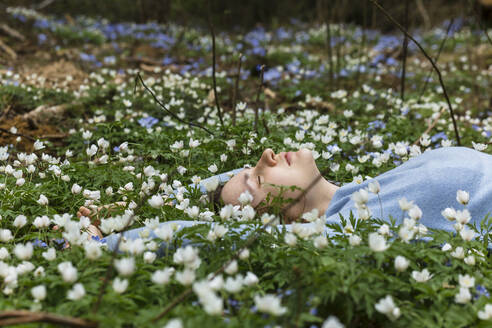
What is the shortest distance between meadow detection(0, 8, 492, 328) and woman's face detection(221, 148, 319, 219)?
0.18 m

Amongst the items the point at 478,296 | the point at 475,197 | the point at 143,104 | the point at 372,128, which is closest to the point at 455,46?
the point at 372,128

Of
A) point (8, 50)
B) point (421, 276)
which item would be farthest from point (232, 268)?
point (8, 50)

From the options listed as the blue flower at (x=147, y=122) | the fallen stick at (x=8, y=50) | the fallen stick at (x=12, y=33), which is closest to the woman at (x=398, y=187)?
the blue flower at (x=147, y=122)

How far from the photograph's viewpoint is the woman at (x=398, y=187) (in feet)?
8.98

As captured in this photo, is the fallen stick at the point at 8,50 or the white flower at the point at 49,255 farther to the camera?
the fallen stick at the point at 8,50

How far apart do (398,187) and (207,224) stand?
4.45ft

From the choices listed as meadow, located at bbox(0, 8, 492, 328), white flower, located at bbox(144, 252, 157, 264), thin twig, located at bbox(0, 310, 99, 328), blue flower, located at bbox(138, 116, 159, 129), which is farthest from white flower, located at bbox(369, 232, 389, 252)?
blue flower, located at bbox(138, 116, 159, 129)

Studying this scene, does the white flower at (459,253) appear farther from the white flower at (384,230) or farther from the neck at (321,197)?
the neck at (321,197)

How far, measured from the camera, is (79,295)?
1.62 meters

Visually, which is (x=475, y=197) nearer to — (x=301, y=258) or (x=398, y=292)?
(x=398, y=292)

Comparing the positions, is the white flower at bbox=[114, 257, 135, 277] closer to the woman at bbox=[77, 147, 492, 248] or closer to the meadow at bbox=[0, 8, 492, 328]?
the meadow at bbox=[0, 8, 492, 328]

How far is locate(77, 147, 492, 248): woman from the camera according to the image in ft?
8.98

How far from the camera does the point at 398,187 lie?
289cm

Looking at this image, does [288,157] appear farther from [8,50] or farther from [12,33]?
[12,33]
